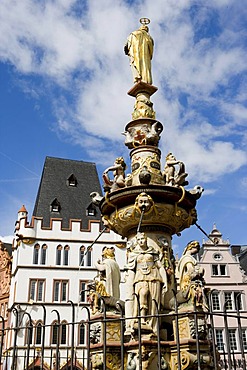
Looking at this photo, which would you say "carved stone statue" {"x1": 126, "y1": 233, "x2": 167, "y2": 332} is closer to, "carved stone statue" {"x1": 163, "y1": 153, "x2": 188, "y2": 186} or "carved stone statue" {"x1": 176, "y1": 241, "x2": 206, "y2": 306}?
"carved stone statue" {"x1": 176, "y1": 241, "x2": 206, "y2": 306}

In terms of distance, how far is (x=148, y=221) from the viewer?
32.0 ft

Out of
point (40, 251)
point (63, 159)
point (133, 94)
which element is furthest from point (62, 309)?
point (133, 94)

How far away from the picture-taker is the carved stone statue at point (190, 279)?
27.9ft

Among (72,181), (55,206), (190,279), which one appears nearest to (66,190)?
(72,181)

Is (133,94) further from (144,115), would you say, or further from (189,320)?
(189,320)

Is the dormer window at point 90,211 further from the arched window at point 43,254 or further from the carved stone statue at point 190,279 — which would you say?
the carved stone statue at point 190,279

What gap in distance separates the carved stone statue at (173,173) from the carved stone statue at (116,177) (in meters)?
1.04

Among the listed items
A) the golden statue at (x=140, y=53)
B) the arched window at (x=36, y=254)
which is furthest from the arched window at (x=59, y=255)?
the golden statue at (x=140, y=53)

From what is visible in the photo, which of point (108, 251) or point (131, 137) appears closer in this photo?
point (108, 251)

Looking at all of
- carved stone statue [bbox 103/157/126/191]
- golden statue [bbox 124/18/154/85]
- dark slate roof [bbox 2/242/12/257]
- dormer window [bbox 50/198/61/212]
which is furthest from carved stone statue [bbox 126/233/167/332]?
dark slate roof [bbox 2/242/12/257]

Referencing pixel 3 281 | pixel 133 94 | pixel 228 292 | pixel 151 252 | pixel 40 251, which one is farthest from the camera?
pixel 3 281

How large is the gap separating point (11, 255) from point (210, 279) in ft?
60.5

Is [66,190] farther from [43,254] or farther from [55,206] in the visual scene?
[43,254]

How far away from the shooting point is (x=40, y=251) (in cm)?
3416
